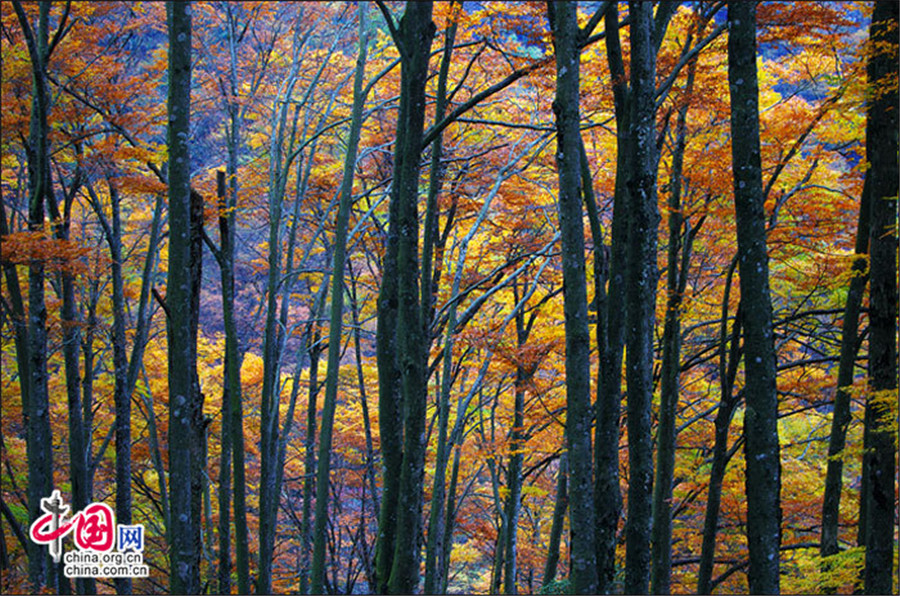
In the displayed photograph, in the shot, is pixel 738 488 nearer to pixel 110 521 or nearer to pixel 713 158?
pixel 713 158

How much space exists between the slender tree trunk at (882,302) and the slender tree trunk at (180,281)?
219 inches

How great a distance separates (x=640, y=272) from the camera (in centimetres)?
556

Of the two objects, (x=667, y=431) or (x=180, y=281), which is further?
(x=667, y=431)

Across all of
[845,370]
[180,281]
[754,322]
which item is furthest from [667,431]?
[180,281]

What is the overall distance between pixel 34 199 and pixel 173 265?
4489mm

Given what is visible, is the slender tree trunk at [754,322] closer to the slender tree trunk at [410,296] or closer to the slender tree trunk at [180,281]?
the slender tree trunk at [410,296]

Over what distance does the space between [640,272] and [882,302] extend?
6.73 feet

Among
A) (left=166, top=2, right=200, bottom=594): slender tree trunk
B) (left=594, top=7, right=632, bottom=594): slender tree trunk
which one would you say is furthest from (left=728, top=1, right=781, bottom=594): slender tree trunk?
(left=166, top=2, right=200, bottom=594): slender tree trunk

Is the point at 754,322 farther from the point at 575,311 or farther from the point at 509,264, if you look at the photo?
the point at 509,264

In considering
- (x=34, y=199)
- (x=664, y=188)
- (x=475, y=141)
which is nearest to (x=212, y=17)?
(x=34, y=199)

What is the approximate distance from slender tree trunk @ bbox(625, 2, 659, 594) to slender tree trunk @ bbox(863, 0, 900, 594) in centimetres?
179

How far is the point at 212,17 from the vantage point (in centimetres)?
1013
